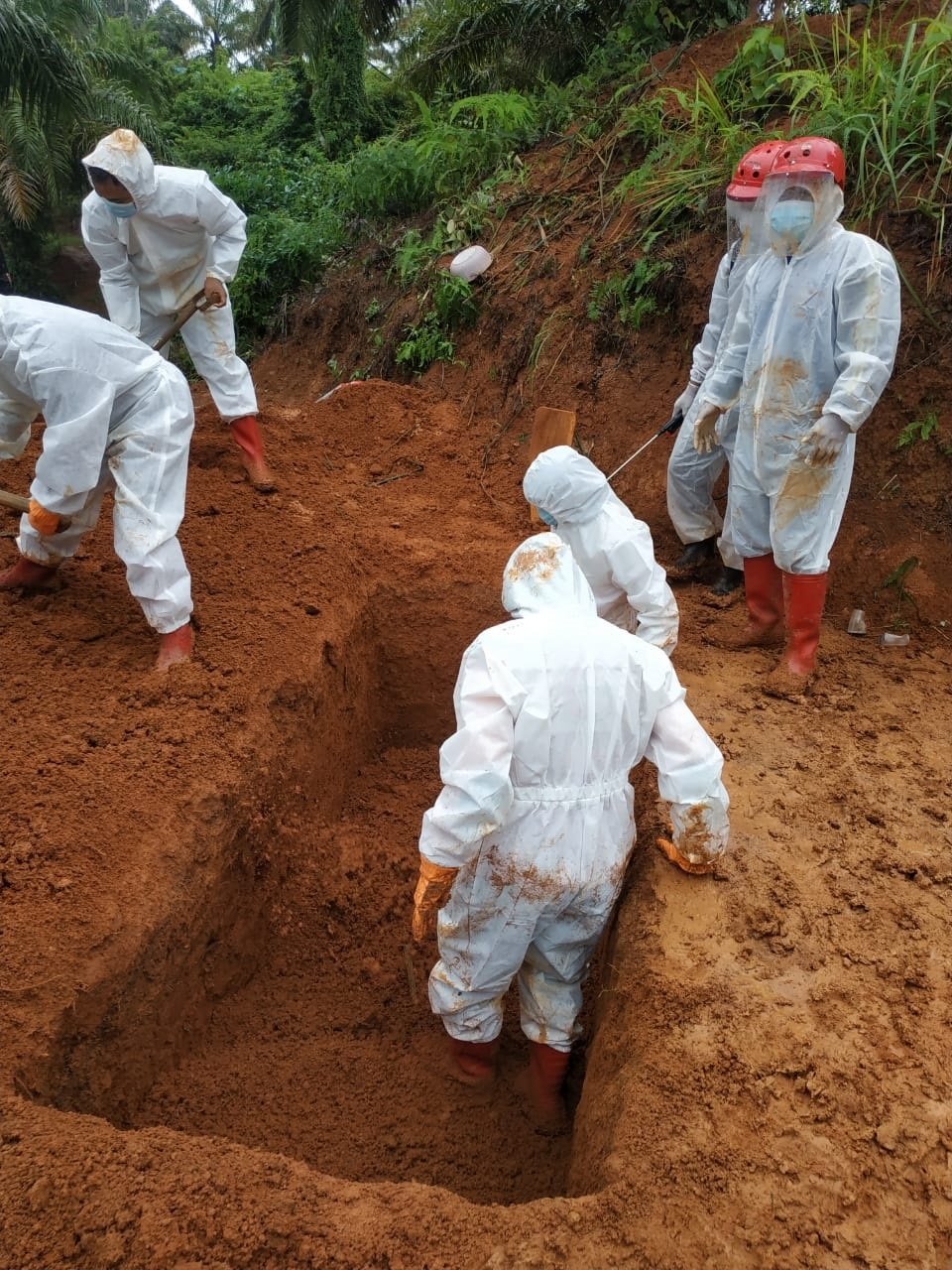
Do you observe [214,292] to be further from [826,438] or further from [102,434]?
[826,438]

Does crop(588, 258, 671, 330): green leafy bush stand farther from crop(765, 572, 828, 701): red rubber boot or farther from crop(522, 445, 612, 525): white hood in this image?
crop(522, 445, 612, 525): white hood

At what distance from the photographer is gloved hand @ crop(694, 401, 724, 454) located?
411 cm

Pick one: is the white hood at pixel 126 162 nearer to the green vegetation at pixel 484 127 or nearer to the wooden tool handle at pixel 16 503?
the wooden tool handle at pixel 16 503

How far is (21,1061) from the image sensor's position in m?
2.15

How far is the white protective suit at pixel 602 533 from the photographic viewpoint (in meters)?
3.20

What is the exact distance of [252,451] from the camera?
4.75 meters

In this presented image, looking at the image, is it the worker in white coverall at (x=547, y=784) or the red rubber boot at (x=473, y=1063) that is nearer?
the worker in white coverall at (x=547, y=784)

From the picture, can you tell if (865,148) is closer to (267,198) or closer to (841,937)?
(841,937)

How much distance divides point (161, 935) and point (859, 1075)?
1.91 metres

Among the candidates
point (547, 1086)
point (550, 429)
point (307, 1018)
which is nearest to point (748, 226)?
point (550, 429)

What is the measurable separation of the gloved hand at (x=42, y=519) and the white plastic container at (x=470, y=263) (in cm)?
421

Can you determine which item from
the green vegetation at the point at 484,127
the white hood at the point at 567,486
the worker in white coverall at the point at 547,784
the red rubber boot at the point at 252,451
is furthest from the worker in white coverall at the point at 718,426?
the red rubber boot at the point at 252,451

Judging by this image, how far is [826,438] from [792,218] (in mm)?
869

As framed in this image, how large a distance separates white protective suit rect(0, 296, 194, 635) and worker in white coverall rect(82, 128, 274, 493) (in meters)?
1.23
